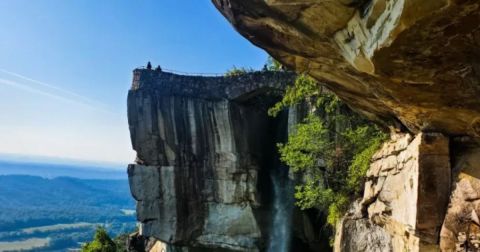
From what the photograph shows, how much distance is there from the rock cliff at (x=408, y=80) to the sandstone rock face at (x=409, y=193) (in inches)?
0.9

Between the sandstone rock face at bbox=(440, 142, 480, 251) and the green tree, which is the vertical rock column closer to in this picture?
the green tree

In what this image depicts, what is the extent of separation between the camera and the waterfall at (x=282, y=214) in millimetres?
24297

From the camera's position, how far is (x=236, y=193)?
24.3m

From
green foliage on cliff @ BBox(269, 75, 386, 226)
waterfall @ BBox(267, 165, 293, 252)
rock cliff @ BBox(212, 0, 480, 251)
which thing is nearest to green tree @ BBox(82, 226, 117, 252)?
waterfall @ BBox(267, 165, 293, 252)

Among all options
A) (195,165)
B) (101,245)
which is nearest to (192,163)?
(195,165)

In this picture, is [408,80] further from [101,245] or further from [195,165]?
[101,245]

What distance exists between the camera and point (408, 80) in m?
6.82

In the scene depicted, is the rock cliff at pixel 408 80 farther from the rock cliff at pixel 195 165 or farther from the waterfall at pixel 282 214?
the rock cliff at pixel 195 165

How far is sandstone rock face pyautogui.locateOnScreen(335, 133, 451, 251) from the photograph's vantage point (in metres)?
8.55

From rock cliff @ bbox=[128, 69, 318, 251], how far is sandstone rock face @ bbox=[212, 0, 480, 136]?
15.0 m

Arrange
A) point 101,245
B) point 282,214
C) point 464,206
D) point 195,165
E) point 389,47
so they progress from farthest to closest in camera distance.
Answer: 1. point 101,245
2. point 195,165
3. point 282,214
4. point 464,206
5. point 389,47

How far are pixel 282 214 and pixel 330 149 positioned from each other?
7632 mm

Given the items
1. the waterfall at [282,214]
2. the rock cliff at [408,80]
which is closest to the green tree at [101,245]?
the waterfall at [282,214]

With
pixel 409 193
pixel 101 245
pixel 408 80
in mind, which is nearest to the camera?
pixel 408 80
